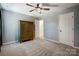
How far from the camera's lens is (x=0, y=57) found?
1.47m

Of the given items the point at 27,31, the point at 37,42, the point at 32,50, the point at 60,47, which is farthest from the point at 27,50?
the point at 60,47

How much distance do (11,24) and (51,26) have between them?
2.26 ft

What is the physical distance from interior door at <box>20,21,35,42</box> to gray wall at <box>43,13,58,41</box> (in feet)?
0.77

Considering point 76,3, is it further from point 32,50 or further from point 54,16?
point 32,50

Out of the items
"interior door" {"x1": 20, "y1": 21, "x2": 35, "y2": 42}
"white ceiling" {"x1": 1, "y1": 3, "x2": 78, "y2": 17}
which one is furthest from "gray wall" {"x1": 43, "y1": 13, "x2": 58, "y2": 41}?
"interior door" {"x1": 20, "y1": 21, "x2": 35, "y2": 42}

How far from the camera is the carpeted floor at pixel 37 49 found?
1.50m

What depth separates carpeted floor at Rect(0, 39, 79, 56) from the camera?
1.50 meters

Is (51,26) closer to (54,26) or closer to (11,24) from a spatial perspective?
(54,26)

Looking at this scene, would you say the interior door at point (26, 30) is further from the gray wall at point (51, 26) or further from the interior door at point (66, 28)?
the interior door at point (66, 28)

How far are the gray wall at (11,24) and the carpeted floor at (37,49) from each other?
0.13 m

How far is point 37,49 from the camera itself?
1552 millimetres

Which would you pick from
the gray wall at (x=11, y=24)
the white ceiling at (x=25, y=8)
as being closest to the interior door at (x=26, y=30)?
the gray wall at (x=11, y=24)

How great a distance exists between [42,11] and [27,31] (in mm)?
433

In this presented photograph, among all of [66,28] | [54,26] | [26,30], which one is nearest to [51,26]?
[54,26]
